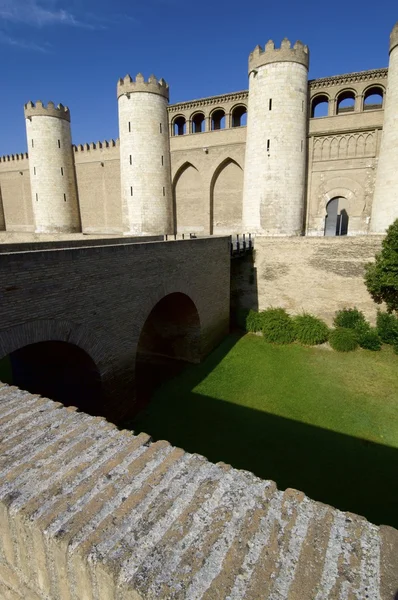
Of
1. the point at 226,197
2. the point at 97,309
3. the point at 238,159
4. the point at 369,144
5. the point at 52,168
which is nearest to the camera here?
the point at 97,309

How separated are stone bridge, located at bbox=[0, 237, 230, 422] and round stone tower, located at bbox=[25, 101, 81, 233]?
50.1ft

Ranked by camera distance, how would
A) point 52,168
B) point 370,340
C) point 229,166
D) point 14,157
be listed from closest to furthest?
point 370,340 < point 229,166 < point 52,168 < point 14,157

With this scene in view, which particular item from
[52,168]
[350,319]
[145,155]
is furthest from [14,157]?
[350,319]

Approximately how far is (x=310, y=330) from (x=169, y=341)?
19.6 ft

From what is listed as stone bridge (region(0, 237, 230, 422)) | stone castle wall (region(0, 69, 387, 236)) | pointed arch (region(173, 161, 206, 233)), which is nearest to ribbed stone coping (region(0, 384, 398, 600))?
stone bridge (region(0, 237, 230, 422))

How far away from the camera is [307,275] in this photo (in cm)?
1514

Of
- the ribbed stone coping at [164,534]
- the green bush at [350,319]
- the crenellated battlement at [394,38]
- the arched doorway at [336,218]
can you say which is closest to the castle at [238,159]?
the crenellated battlement at [394,38]

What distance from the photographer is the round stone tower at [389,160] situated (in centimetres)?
1474

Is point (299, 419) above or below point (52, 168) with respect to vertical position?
below

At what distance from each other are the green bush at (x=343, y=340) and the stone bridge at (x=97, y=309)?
17.4 ft

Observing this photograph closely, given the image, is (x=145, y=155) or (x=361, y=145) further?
(x=145, y=155)

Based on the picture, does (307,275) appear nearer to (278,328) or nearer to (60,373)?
(278,328)

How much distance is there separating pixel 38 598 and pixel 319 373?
11163 mm

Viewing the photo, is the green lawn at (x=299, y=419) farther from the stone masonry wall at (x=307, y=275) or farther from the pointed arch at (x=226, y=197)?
the pointed arch at (x=226, y=197)
